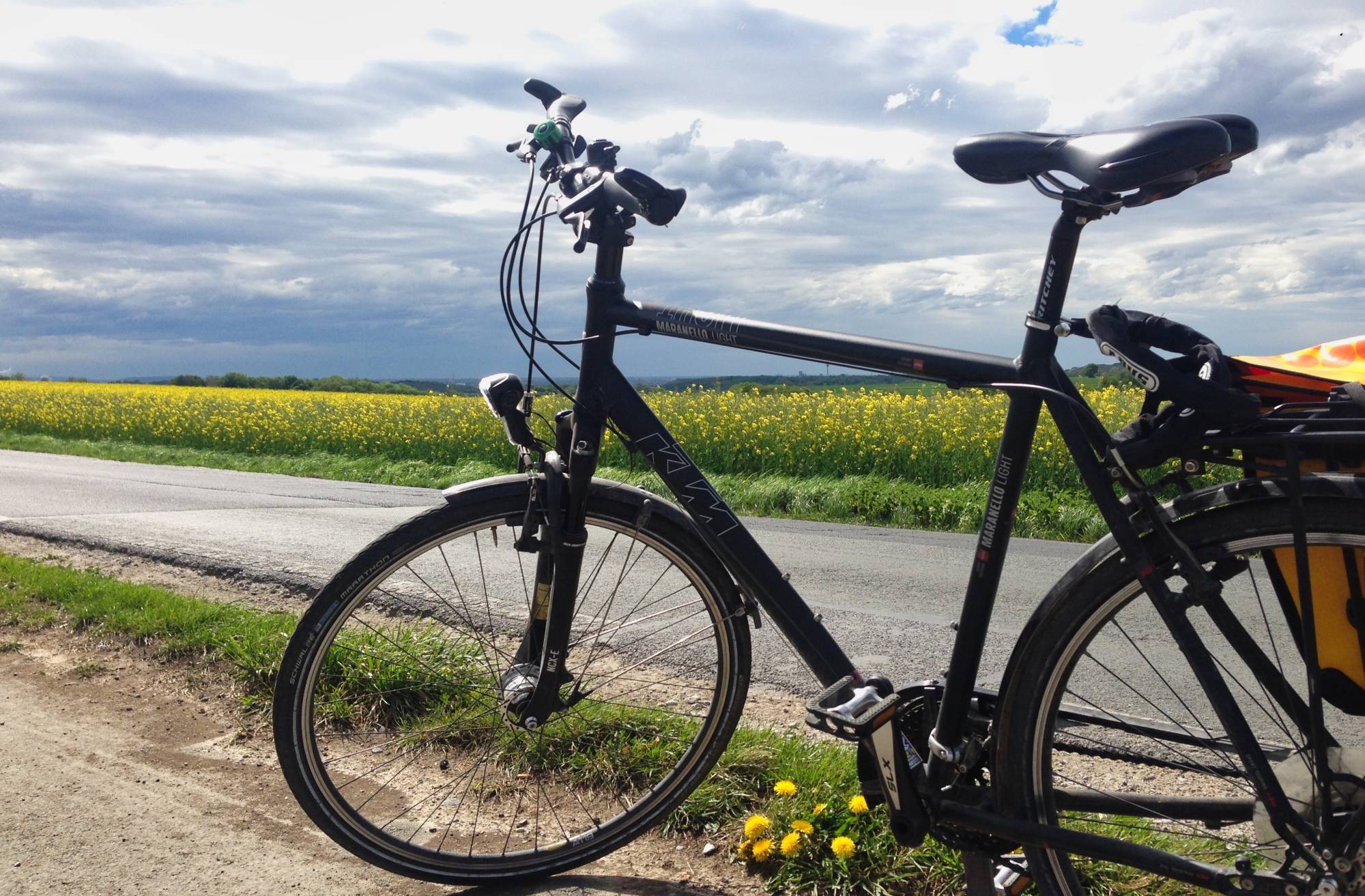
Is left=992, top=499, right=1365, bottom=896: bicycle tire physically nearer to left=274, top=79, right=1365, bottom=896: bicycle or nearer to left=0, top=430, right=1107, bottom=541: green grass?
left=274, top=79, right=1365, bottom=896: bicycle

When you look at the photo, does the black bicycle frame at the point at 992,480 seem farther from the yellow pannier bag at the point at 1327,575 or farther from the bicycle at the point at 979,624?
the yellow pannier bag at the point at 1327,575

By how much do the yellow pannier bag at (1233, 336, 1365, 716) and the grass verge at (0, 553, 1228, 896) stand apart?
26.1 inches

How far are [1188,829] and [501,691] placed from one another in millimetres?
1662

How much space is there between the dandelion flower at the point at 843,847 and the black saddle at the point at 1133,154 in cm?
155

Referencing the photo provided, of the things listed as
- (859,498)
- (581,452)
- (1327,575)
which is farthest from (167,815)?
(859,498)

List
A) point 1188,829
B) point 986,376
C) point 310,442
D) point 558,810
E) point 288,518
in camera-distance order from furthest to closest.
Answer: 1. point 310,442
2. point 288,518
3. point 558,810
4. point 1188,829
5. point 986,376

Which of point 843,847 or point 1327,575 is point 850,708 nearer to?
point 843,847

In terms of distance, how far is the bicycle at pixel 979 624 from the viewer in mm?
1880

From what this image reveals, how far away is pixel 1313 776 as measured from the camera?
1913 mm

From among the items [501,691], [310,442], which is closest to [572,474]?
[501,691]

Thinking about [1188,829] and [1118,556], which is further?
[1188,829]

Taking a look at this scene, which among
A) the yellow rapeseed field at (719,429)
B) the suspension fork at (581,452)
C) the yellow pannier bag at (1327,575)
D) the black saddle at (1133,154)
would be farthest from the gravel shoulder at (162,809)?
the black saddle at (1133,154)

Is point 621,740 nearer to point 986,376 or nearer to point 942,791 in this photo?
point 942,791

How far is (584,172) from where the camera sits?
2.48 metres
